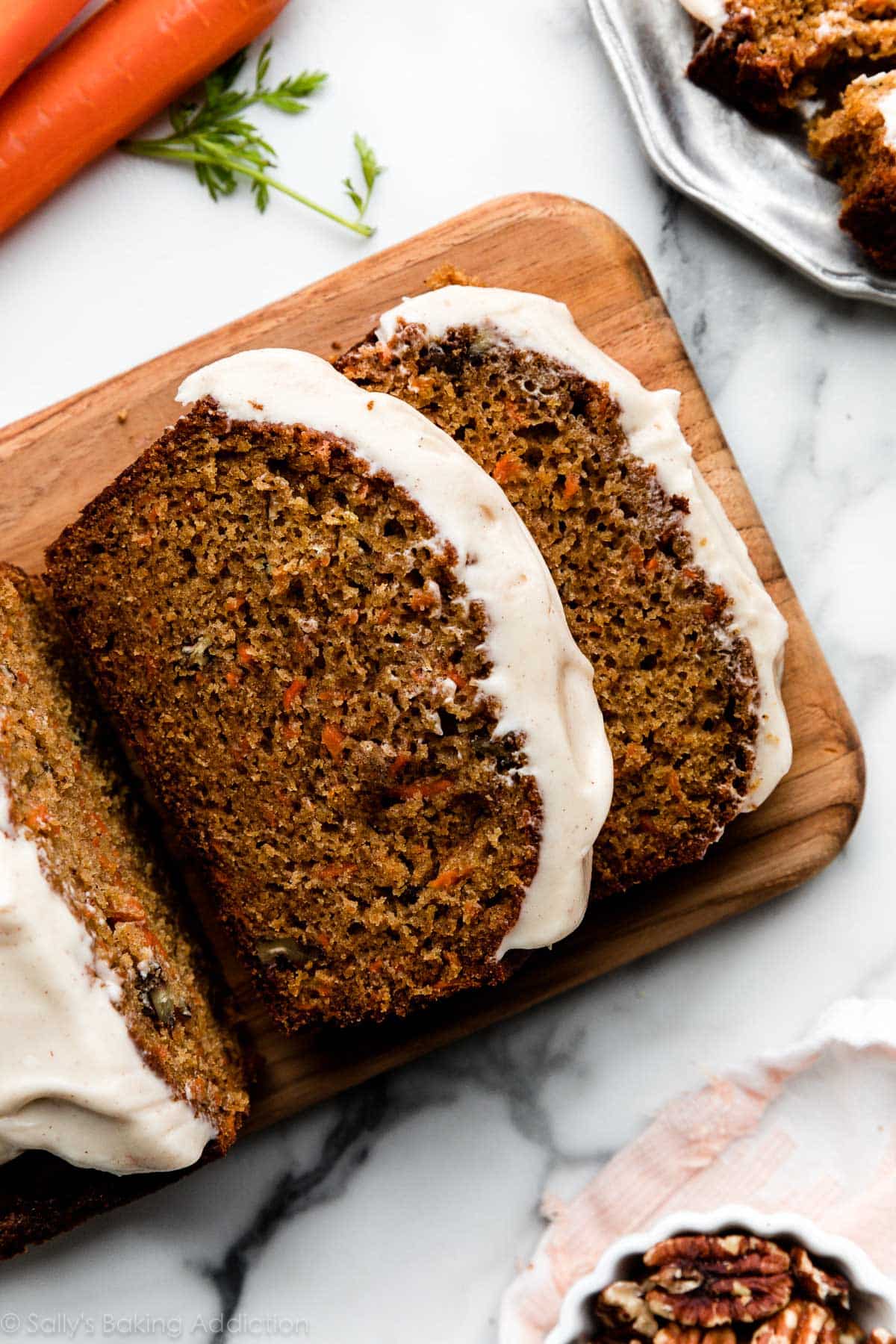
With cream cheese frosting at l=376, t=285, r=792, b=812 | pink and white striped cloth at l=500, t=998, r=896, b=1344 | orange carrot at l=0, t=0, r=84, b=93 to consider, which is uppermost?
orange carrot at l=0, t=0, r=84, b=93

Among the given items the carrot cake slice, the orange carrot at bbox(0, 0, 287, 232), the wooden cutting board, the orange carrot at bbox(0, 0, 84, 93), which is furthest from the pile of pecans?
the orange carrot at bbox(0, 0, 84, 93)

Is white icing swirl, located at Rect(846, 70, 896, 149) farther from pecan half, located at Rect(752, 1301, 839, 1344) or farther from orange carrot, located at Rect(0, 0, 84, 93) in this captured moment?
pecan half, located at Rect(752, 1301, 839, 1344)

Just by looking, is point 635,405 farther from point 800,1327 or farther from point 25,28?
point 800,1327

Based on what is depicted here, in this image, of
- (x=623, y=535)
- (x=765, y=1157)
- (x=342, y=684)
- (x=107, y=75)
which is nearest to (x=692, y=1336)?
(x=765, y=1157)

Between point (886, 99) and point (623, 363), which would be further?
point (623, 363)

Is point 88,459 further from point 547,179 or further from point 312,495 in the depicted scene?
point 547,179

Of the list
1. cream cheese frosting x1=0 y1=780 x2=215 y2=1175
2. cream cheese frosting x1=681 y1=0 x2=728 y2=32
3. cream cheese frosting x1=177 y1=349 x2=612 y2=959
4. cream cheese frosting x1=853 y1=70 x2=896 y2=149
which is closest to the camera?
cream cheese frosting x1=0 y1=780 x2=215 y2=1175

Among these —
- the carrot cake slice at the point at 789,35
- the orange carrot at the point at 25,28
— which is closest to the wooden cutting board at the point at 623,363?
the carrot cake slice at the point at 789,35
